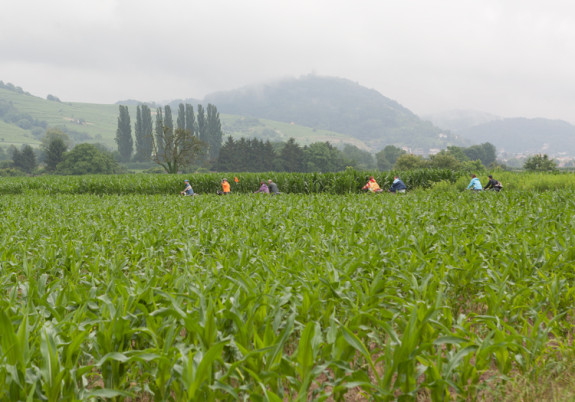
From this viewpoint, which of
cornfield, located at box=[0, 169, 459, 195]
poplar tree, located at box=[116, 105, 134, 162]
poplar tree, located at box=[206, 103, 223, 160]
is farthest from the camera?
poplar tree, located at box=[116, 105, 134, 162]

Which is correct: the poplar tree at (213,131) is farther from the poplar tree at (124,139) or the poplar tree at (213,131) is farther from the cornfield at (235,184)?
the cornfield at (235,184)

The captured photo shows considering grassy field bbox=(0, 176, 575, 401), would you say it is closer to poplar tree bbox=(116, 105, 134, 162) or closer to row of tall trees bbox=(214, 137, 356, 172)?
row of tall trees bbox=(214, 137, 356, 172)

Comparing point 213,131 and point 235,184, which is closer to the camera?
point 235,184

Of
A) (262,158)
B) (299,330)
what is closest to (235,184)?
(299,330)

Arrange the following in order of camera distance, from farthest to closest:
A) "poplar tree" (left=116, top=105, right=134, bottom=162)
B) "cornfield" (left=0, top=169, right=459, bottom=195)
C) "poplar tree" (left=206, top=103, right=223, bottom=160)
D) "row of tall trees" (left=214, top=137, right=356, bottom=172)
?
"poplar tree" (left=116, top=105, right=134, bottom=162) → "poplar tree" (left=206, top=103, right=223, bottom=160) → "row of tall trees" (left=214, top=137, right=356, bottom=172) → "cornfield" (left=0, top=169, right=459, bottom=195)

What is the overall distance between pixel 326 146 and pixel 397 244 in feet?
339

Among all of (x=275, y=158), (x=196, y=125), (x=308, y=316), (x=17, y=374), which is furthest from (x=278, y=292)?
(x=196, y=125)

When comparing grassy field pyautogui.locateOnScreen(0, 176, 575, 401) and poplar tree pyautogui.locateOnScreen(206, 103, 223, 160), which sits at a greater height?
poplar tree pyautogui.locateOnScreen(206, 103, 223, 160)

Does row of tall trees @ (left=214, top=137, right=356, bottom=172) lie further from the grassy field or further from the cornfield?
the grassy field

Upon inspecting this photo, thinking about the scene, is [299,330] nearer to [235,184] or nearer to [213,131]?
[235,184]

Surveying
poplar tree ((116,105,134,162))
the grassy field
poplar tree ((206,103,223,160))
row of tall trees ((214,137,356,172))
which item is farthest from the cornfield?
poplar tree ((116,105,134,162))

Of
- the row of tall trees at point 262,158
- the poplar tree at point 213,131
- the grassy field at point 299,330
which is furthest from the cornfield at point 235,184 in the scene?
the poplar tree at point 213,131

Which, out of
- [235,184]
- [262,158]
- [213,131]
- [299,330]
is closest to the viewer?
[299,330]

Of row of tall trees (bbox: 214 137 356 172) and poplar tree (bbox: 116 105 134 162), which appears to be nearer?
row of tall trees (bbox: 214 137 356 172)
